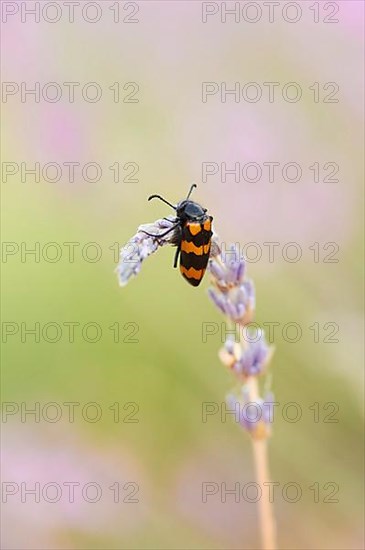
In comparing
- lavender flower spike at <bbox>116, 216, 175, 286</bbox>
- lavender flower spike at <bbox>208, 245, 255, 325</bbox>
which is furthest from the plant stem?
lavender flower spike at <bbox>116, 216, 175, 286</bbox>

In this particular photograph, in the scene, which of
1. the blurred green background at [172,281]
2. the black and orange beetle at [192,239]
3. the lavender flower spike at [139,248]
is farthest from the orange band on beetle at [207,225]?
the blurred green background at [172,281]

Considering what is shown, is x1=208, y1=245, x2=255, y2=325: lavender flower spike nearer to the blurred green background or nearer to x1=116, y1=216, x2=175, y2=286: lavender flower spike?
x1=116, y1=216, x2=175, y2=286: lavender flower spike

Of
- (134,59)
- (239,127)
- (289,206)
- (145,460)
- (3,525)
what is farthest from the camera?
(134,59)

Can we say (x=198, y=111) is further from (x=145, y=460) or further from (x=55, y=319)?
(x=145, y=460)

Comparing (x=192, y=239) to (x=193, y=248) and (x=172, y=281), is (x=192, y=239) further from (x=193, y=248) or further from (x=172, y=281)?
(x=172, y=281)

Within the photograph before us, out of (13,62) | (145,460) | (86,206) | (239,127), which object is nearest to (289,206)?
(239,127)

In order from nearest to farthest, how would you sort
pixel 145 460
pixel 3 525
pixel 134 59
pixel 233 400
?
pixel 233 400, pixel 3 525, pixel 145 460, pixel 134 59

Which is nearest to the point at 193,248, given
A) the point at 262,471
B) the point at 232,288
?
the point at 232,288
